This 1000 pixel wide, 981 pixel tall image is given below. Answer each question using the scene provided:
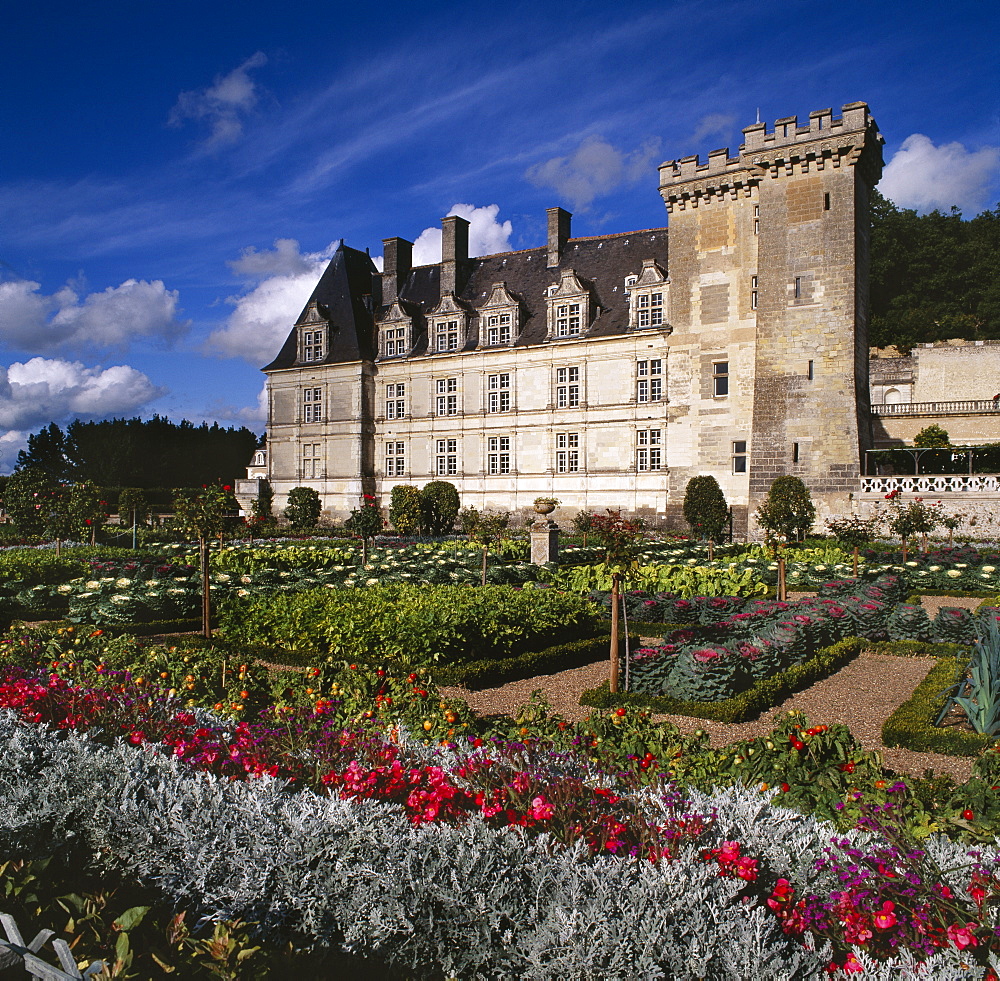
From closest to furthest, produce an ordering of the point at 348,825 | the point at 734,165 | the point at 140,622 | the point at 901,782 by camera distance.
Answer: the point at 348,825 → the point at 901,782 → the point at 140,622 → the point at 734,165

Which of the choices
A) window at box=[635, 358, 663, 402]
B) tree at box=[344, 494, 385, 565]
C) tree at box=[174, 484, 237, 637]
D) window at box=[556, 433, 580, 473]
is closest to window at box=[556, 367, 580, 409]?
window at box=[556, 433, 580, 473]

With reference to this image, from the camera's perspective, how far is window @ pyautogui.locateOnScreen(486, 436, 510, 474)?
33031mm

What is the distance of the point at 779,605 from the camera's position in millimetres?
10766

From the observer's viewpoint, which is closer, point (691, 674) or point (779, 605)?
point (691, 674)

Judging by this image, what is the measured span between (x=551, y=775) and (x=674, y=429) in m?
25.1

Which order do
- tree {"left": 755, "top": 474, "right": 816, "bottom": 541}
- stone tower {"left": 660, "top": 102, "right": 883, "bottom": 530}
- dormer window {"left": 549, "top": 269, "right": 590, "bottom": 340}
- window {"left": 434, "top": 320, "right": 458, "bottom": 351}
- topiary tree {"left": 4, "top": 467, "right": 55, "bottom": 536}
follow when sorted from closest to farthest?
tree {"left": 755, "top": 474, "right": 816, "bottom": 541} → topiary tree {"left": 4, "top": 467, "right": 55, "bottom": 536} → stone tower {"left": 660, "top": 102, "right": 883, "bottom": 530} → dormer window {"left": 549, "top": 269, "right": 590, "bottom": 340} → window {"left": 434, "top": 320, "right": 458, "bottom": 351}

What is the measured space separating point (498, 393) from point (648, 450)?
7068 mm

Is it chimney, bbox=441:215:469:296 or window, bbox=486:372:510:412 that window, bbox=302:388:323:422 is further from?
window, bbox=486:372:510:412

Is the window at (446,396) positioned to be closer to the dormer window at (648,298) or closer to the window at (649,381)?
the window at (649,381)

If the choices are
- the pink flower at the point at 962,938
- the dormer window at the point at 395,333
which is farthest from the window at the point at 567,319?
the pink flower at the point at 962,938

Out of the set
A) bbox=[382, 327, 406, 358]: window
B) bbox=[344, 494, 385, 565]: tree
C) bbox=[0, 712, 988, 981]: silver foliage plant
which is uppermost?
bbox=[382, 327, 406, 358]: window

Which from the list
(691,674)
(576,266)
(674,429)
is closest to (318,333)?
(576,266)

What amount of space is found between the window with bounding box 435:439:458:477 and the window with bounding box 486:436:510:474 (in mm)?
1641

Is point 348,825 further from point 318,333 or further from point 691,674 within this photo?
point 318,333
